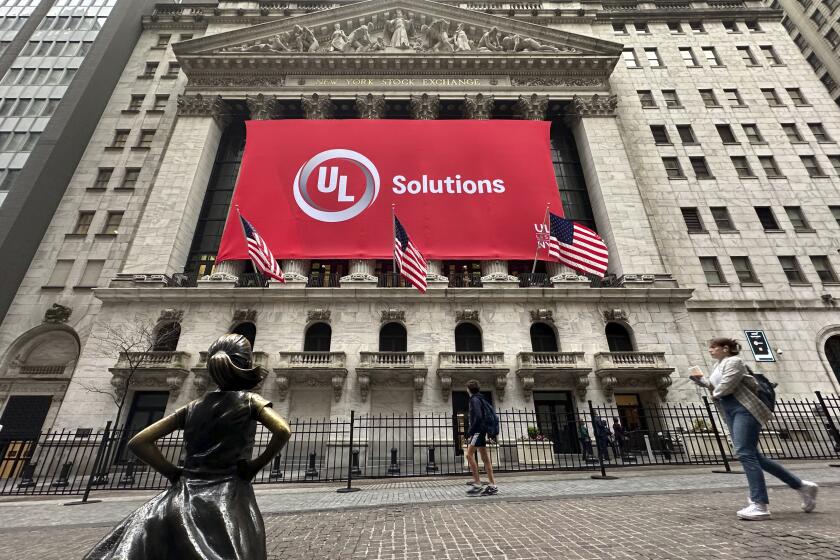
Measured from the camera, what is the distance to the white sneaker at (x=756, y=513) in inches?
194

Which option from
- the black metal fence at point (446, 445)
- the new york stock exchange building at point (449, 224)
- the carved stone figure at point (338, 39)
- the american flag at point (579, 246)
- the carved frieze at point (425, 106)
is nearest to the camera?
the black metal fence at point (446, 445)

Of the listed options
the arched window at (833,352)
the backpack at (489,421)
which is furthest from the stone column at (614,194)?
the backpack at (489,421)

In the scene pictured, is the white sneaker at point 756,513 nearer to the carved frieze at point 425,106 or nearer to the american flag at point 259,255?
the american flag at point 259,255

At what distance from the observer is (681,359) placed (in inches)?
808

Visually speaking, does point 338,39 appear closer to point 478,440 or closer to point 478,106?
point 478,106

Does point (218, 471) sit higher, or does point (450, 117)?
point (450, 117)

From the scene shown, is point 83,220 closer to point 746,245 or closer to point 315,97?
point 315,97

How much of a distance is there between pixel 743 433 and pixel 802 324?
26.2 metres

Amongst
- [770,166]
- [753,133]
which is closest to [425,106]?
[753,133]

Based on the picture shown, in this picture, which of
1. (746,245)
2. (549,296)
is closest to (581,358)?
(549,296)

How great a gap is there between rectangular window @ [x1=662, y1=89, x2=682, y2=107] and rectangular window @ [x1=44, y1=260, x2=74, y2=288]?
1776 inches

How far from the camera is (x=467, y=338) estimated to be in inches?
839

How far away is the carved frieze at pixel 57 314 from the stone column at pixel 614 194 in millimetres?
33335

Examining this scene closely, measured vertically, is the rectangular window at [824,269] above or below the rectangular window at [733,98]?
below
